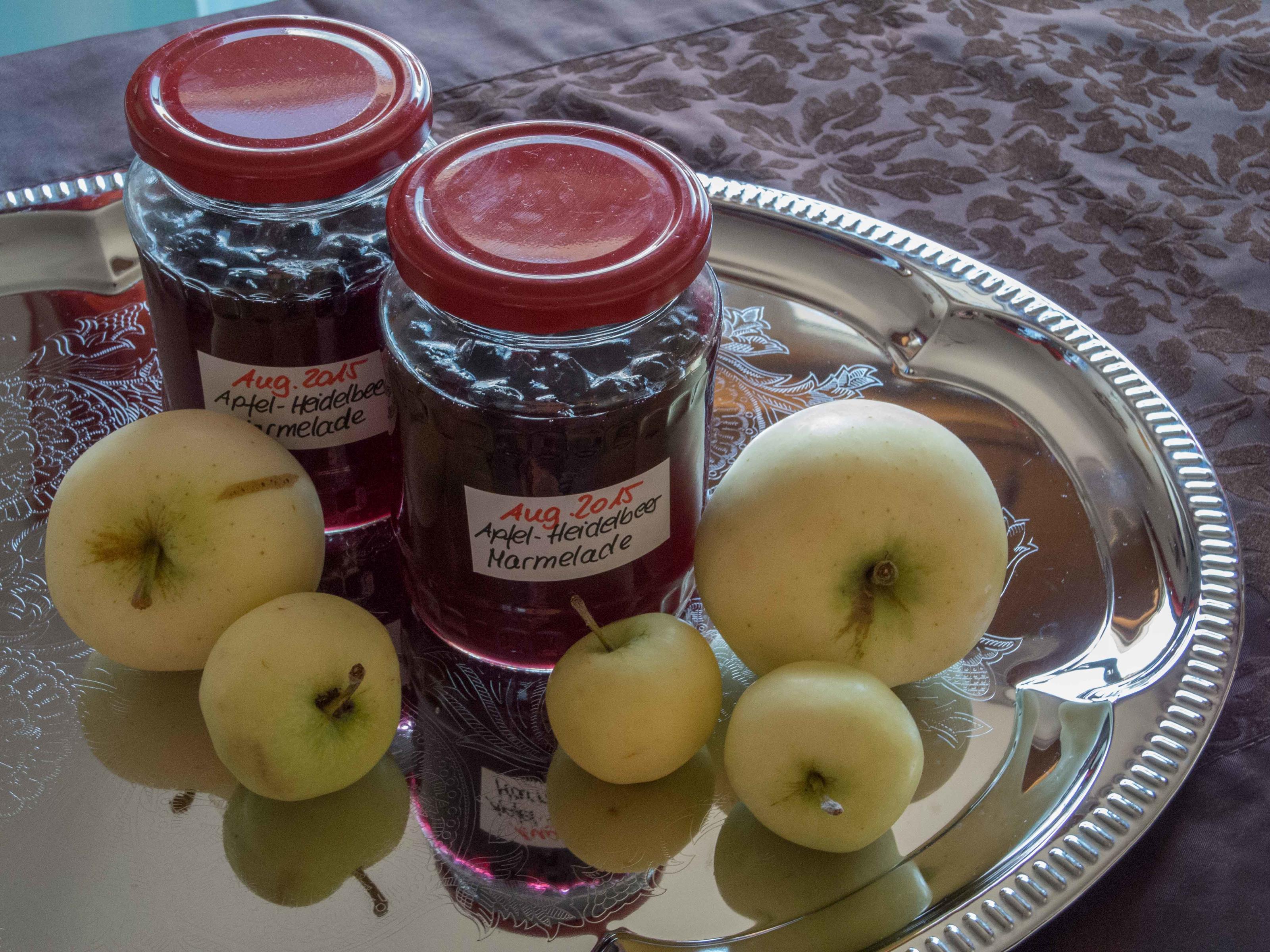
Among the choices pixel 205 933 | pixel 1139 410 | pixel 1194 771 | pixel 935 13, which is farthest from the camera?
pixel 935 13

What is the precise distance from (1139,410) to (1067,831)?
30cm

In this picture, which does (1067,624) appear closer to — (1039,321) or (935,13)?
(1039,321)

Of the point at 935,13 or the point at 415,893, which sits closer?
the point at 415,893

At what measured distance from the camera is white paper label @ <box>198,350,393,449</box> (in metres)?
0.53

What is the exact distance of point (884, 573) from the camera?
47cm

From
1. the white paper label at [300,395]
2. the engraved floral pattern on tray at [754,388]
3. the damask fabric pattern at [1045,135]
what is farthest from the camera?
the damask fabric pattern at [1045,135]

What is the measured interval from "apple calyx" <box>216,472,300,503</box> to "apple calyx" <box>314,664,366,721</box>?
0.09 meters

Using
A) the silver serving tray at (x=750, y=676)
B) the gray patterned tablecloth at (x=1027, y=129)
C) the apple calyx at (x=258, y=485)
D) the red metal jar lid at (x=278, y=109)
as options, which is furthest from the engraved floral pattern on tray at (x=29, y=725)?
the gray patterned tablecloth at (x=1027, y=129)

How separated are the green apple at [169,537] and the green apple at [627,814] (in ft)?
0.49

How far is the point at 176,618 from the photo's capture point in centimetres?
49

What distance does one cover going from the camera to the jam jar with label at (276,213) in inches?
19.3

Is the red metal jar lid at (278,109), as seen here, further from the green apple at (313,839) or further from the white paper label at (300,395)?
the green apple at (313,839)

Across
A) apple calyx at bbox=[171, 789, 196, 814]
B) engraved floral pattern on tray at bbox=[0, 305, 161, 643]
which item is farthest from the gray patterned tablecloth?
apple calyx at bbox=[171, 789, 196, 814]

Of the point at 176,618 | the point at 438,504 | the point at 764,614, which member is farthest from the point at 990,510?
the point at 176,618
